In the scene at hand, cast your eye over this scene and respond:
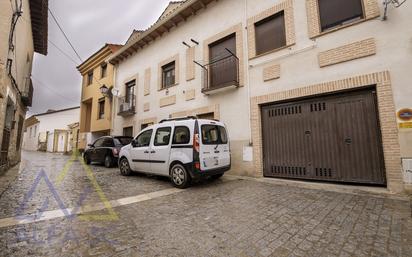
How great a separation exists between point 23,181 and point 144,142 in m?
3.66

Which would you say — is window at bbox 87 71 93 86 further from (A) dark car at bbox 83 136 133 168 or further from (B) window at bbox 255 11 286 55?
(B) window at bbox 255 11 286 55

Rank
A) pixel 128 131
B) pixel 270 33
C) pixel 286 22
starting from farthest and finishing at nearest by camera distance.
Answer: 1. pixel 128 131
2. pixel 270 33
3. pixel 286 22

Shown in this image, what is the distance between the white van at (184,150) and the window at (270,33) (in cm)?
350

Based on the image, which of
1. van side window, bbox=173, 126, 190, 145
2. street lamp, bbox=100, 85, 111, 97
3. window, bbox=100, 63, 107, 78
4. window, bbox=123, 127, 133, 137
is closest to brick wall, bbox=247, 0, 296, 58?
van side window, bbox=173, 126, 190, 145

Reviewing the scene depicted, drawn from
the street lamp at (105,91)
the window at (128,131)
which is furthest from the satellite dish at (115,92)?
the window at (128,131)

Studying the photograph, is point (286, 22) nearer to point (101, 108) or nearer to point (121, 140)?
point (121, 140)

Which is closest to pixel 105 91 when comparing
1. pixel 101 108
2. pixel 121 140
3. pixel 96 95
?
pixel 101 108

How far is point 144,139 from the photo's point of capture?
6664 millimetres

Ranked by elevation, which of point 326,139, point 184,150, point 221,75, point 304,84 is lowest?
point 184,150

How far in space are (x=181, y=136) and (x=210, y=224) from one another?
294 cm

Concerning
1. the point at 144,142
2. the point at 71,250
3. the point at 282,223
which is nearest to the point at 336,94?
the point at 282,223

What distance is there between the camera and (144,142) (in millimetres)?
6617

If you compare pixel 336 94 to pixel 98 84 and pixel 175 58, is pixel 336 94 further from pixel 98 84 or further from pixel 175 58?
pixel 98 84

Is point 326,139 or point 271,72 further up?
point 271,72
